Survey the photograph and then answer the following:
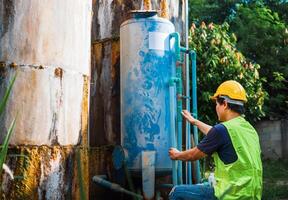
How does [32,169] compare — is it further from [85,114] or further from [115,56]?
[115,56]

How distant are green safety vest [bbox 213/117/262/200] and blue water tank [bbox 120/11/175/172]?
1.08m

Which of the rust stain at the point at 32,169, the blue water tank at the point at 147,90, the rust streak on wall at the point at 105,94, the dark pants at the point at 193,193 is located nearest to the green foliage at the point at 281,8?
the rust streak on wall at the point at 105,94

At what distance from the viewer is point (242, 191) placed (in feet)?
10.8

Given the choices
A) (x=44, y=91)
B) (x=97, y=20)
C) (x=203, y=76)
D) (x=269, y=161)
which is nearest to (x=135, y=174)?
(x=44, y=91)

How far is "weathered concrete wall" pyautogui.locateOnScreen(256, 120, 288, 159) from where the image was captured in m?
14.9

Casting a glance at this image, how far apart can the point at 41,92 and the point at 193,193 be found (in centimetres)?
131

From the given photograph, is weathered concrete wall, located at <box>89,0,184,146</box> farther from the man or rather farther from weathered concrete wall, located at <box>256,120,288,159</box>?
weathered concrete wall, located at <box>256,120,288,159</box>

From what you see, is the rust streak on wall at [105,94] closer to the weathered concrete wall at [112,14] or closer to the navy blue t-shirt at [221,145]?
the weathered concrete wall at [112,14]

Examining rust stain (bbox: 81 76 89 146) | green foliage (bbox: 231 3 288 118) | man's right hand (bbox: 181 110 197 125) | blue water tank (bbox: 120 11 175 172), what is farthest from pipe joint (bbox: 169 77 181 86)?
green foliage (bbox: 231 3 288 118)

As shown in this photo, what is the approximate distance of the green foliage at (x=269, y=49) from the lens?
48.2 ft

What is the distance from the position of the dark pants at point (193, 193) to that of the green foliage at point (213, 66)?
601 cm

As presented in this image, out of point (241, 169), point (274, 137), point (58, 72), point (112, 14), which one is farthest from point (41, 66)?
point (274, 137)

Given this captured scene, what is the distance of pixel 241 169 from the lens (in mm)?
3289

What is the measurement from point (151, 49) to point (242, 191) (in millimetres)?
1698
